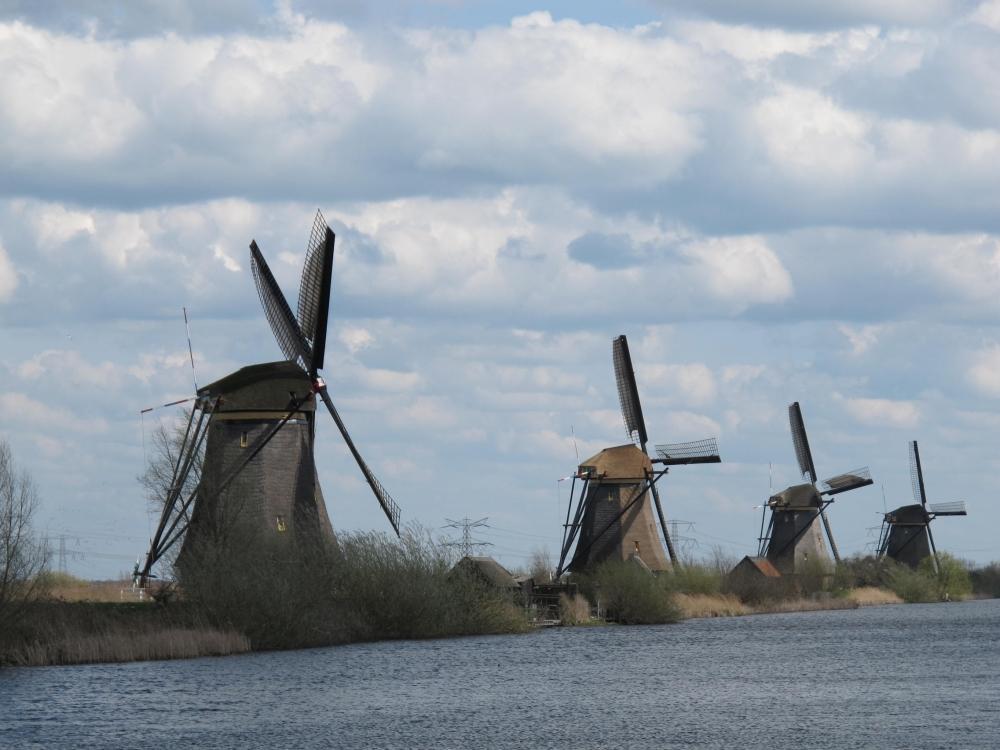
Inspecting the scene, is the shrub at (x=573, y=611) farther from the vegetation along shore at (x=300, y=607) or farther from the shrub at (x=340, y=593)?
the shrub at (x=340, y=593)

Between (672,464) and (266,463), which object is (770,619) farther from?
(266,463)

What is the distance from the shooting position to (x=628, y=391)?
7719cm

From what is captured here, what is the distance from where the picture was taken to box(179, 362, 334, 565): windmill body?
4812 cm

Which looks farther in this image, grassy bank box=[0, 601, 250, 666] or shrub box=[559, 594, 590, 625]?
shrub box=[559, 594, 590, 625]

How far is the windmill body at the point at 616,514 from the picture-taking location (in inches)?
2776

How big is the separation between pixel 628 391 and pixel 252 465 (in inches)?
1252

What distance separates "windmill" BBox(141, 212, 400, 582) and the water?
15.6 feet

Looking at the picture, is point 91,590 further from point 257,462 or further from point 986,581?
point 986,581

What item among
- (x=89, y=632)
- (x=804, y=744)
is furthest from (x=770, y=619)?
(x=804, y=744)

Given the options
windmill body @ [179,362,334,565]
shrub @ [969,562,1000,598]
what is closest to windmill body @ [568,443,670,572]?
windmill body @ [179,362,334,565]

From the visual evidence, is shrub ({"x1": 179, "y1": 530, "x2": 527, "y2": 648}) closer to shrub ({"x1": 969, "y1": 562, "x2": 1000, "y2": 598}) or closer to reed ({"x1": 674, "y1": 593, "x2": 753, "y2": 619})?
reed ({"x1": 674, "y1": 593, "x2": 753, "y2": 619})

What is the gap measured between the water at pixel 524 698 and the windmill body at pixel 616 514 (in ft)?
58.6

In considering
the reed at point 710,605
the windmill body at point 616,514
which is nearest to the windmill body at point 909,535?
the reed at point 710,605

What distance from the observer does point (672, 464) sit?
242 ft
